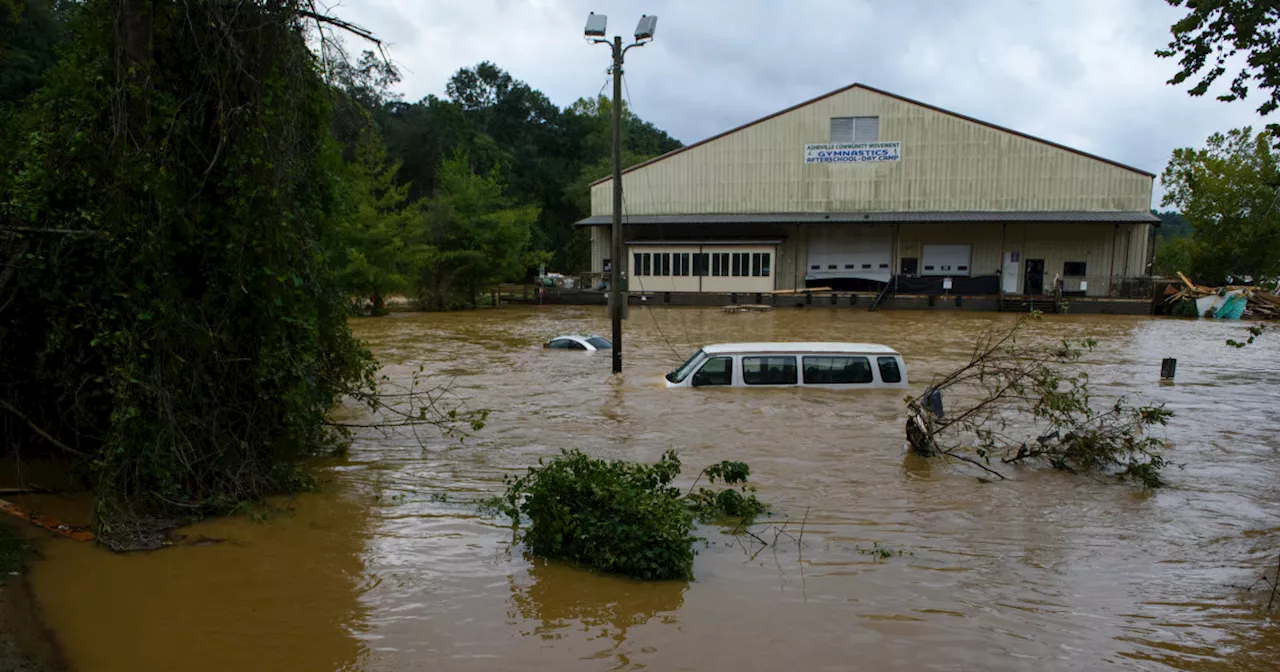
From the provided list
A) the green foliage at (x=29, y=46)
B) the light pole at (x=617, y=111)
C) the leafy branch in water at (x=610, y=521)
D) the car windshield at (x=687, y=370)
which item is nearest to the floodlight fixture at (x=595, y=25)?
the light pole at (x=617, y=111)

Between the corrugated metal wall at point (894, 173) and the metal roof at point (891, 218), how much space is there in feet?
2.23

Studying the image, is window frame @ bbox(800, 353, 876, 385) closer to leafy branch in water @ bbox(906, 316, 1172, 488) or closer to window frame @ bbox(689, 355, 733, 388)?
window frame @ bbox(689, 355, 733, 388)

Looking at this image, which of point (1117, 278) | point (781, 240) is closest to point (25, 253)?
point (781, 240)

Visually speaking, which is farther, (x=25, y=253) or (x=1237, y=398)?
(x=1237, y=398)

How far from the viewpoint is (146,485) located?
7.80m

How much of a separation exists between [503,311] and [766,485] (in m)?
34.2

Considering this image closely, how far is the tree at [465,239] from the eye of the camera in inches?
1704

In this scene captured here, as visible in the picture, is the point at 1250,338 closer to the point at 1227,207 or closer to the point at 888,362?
the point at 888,362

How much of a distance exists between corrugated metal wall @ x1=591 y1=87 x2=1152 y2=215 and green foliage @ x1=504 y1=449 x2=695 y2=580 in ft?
136

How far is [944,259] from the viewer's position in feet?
153

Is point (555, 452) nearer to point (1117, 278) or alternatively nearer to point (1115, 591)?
point (1115, 591)

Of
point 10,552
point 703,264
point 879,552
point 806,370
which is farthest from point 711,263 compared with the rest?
point 10,552

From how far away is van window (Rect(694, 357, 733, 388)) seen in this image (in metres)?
14.7

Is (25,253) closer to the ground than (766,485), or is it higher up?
higher up
